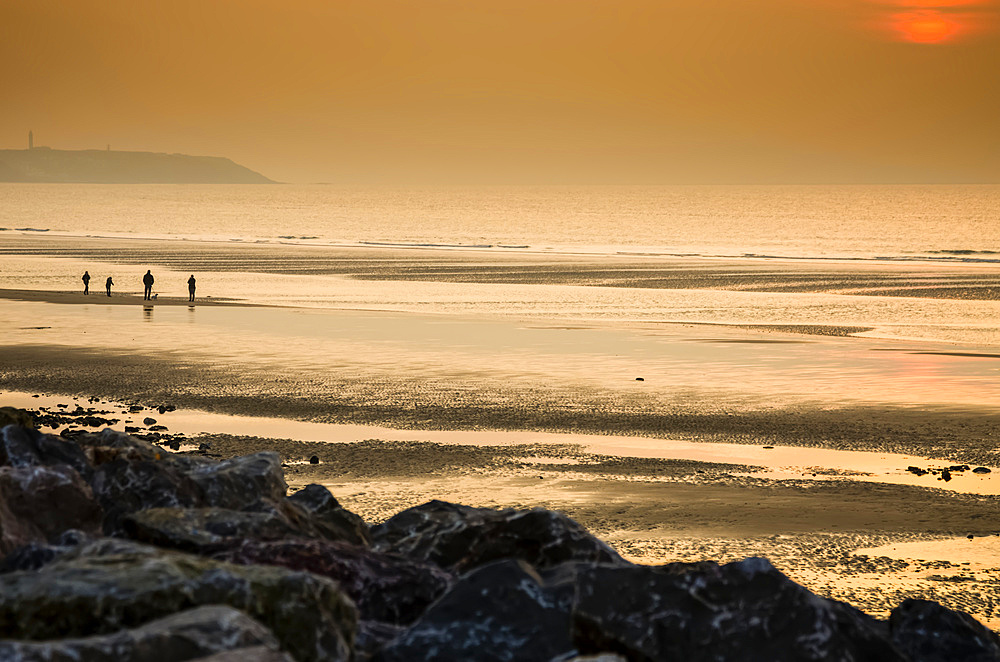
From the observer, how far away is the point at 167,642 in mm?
5066

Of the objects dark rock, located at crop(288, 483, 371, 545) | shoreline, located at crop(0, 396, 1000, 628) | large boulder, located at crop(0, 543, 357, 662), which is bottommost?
shoreline, located at crop(0, 396, 1000, 628)

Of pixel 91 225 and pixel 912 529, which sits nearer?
pixel 912 529

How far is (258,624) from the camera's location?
539 cm

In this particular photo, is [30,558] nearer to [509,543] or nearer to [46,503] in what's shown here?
[46,503]

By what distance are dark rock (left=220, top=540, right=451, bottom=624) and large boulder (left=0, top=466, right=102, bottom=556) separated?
6.35ft

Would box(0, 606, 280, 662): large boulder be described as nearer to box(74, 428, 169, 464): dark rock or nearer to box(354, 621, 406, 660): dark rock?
box(354, 621, 406, 660): dark rock

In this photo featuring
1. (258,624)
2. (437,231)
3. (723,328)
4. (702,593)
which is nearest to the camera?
(258,624)

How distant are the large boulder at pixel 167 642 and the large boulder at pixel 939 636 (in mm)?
4668

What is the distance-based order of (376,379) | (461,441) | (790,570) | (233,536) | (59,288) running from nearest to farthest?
(233,536)
(790,570)
(461,441)
(376,379)
(59,288)

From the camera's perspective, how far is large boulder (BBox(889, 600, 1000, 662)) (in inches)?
305

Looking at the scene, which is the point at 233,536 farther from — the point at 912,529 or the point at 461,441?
the point at 461,441

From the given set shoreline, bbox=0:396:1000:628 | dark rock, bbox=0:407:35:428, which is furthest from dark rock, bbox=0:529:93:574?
shoreline, bbox=0:396:1000:628

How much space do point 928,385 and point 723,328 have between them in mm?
13261

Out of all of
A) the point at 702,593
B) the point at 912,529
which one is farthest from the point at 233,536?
the point at 912,529
